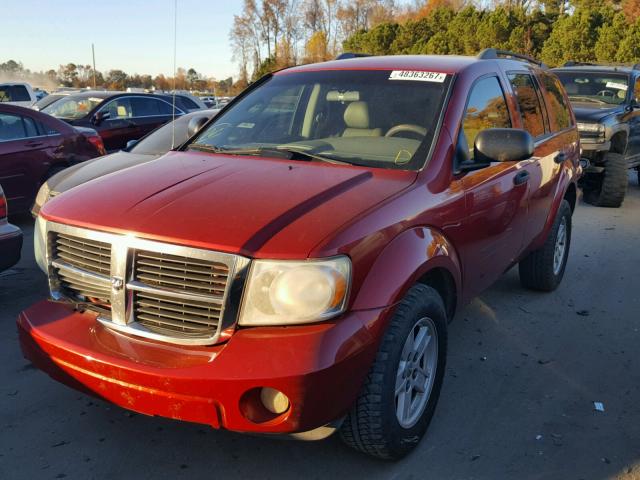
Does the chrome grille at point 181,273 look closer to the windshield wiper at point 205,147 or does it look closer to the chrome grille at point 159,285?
the chrome grille at point 159,285

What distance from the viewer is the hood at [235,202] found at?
245 cm

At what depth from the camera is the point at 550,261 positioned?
5090mm

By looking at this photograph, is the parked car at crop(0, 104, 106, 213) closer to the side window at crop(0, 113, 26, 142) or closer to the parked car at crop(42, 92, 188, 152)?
the side window at crop(0, 113, 26, 142)

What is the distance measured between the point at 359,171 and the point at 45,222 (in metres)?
1.49

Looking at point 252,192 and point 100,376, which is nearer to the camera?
point 100,376

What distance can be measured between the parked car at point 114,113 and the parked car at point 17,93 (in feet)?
14.2

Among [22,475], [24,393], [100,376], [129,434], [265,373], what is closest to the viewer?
[265,373]

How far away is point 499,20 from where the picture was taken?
3266 cm

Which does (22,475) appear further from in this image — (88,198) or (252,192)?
(252,192)

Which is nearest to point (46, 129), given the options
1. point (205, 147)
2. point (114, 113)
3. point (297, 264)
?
point (114, 113)

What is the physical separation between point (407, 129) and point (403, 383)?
1379 mm

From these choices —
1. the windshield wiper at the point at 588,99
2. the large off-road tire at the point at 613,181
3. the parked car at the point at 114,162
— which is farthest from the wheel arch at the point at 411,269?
the windshield wiper at the point at 588,99

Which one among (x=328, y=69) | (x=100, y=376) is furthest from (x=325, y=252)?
(x=328, y=69)

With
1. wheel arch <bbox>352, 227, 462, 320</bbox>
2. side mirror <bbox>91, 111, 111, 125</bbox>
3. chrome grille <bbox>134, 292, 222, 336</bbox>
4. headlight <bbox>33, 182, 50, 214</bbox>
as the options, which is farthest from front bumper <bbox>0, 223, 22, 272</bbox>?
side mirror <bbox>91, 111, 111, 125</bbox>
